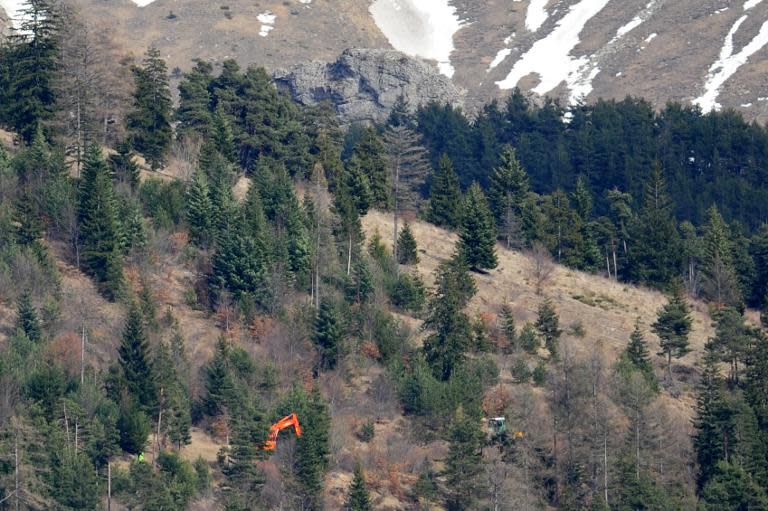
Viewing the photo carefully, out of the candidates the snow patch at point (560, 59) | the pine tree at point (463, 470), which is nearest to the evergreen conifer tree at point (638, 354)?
the pine tree at point (463, 470)

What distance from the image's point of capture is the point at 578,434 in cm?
6788

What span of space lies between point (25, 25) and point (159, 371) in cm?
2987

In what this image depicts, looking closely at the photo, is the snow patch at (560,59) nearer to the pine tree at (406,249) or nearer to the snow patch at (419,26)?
the snow patch at (419,26)

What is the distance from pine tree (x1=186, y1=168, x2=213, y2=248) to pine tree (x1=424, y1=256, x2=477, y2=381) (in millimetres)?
12395

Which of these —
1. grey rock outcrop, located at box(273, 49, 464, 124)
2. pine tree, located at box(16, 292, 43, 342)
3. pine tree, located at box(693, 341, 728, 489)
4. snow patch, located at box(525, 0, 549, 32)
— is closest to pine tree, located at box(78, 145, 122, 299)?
pine tree, located at box(16, 292, 43, 342)

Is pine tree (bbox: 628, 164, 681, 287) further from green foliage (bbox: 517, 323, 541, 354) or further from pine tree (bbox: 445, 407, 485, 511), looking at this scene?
pine tree (bbox: 445, 407, 485, 511)

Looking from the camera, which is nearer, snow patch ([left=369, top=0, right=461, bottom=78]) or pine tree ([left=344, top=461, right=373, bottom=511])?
pine tree ([left=344, top=461, right=373, bottom=511])

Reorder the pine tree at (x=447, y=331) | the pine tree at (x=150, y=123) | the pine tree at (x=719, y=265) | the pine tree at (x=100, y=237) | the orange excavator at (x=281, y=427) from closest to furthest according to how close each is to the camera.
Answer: the orange excavator at (x=281, y=427) < the pine tree at (x=447, y=331) < the pine tree at (x=100, y=237) < the pine tree at (x=150, y=123) < the pine tree at (x=719, y=265)

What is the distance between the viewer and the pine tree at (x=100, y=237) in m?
74.1

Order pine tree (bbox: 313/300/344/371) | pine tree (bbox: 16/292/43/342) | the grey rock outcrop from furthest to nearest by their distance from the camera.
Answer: the grey rock outcrop < pine tree (bbox: 313/300/344/371) < pine tree (bbox: 16/292/43/342)

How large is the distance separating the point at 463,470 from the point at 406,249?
75.9 ft

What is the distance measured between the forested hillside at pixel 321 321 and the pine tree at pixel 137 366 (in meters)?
0.11

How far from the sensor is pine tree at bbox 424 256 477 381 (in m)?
73.4

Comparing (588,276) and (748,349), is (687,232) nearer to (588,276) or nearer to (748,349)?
(588,276)
